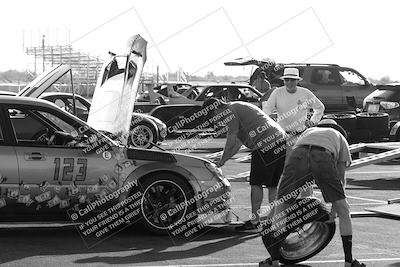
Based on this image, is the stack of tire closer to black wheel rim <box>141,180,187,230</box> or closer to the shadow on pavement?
the shadow on pavement

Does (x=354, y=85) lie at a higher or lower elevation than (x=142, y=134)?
lower

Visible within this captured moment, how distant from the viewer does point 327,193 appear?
7664 millimetres

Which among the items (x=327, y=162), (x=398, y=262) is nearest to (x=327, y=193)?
(x=327, y=162)

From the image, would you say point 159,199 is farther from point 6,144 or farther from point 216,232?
point 6,144

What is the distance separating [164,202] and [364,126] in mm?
8960

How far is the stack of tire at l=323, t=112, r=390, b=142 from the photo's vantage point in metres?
17.6

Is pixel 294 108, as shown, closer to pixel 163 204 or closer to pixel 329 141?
pixel 163 204

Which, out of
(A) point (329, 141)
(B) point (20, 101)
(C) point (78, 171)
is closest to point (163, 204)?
(C) point (78, 171)

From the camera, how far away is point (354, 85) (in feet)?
91.1

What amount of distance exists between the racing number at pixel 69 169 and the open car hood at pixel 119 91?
1.09 meters

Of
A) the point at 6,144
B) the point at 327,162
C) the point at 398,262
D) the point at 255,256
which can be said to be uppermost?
the point at 6,144

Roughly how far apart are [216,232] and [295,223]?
2258mm

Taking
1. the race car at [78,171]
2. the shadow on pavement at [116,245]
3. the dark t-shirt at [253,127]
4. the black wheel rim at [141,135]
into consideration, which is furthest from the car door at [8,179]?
the black wheel rim at [141,135]

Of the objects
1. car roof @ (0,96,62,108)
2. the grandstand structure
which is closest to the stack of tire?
car roof @ (0,96,62,108)
